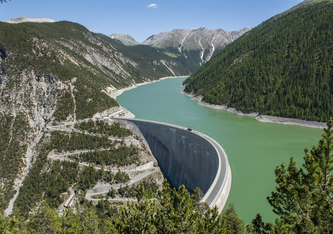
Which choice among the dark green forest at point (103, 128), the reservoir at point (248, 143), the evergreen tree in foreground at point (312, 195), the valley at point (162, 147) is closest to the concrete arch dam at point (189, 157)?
the valley at point (162, 147)

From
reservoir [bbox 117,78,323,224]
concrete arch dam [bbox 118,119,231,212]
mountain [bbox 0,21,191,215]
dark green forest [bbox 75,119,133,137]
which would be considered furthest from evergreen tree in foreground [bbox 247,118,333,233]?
dark green forest [bbox 75,119,133,137]

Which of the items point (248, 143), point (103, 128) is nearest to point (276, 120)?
point (248, 143)

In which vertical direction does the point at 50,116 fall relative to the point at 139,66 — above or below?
below

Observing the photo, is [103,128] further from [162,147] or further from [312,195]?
[312,195]

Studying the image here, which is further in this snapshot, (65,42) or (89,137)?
(65,42)

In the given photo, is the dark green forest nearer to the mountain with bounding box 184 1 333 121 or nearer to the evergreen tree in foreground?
the mountain with bounding box 184 1 333 121

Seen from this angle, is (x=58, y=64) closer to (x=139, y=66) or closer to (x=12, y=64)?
(x=12, y=64)

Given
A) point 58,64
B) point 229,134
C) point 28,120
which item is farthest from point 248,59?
point 28,120
